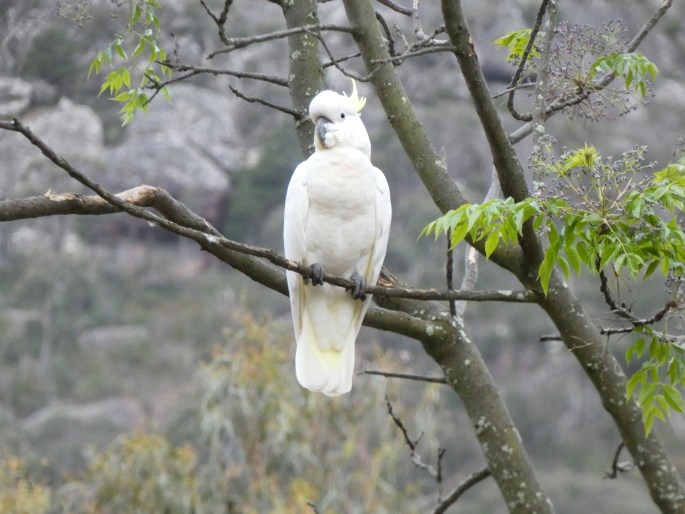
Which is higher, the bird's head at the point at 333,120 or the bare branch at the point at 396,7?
the bare branch at the point at 396,7

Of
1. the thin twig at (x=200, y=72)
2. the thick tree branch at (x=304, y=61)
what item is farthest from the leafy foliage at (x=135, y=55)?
the thick tree branch at (x=304, y=61)

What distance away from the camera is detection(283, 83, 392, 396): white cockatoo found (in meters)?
2.49

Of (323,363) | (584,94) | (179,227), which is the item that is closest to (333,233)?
(323,363)

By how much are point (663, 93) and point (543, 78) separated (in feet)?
50.6

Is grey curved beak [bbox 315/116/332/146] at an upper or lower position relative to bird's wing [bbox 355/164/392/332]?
upper

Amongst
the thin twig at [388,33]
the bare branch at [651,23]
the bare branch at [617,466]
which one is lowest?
the bare branch at [617,466]

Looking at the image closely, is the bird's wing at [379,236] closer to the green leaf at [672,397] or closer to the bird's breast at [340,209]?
the bird's breast at [340,209]

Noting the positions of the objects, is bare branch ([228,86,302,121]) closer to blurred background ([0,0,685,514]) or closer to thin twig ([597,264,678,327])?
thin twig ([597,264,678,327])

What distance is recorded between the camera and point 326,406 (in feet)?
19.2

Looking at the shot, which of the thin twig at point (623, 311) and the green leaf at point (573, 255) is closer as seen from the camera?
the green leaf at point (573, 255)

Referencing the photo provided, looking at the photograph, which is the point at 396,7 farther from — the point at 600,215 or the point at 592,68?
the point at 600,215

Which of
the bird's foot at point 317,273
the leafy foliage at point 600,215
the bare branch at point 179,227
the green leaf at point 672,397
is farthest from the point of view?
the bird's foot at point 317,273

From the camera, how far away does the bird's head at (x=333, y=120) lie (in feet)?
8.00

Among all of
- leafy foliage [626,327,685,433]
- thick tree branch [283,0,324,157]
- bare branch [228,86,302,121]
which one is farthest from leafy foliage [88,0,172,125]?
leafy foliage [626,327,685,433]
